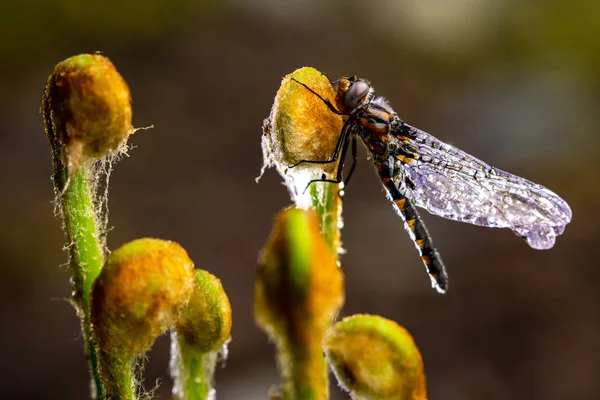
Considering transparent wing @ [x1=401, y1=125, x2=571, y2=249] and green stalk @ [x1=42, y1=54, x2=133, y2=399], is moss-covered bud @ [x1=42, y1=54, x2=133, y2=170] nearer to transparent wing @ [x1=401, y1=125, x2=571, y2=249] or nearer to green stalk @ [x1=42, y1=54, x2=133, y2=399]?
green stalk @ [x1=42, y1=54, x2=133, y2=399]

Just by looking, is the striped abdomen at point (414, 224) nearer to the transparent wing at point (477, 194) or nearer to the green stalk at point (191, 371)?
the transparent wing at point (477, 194)

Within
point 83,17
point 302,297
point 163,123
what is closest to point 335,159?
point 302,297

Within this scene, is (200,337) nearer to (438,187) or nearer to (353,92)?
(353,92)

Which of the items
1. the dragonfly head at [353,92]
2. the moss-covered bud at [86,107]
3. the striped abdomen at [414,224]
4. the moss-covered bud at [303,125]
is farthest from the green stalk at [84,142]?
the striped abdomen at [414,224]

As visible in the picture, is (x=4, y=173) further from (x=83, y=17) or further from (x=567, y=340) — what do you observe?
(x=567, y=340)

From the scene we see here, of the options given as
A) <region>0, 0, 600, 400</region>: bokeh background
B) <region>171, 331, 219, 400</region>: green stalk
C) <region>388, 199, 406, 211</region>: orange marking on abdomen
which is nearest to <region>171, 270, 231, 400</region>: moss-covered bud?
<region>171, 331, 219, 400</region>: green stalk

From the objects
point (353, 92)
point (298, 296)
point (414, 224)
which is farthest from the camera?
point (414, 224)

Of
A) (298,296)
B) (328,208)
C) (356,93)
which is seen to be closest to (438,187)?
(356,93)

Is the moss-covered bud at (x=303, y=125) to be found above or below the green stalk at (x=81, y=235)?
above
